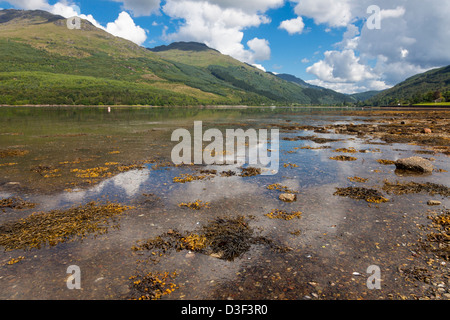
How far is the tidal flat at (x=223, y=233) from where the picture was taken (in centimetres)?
746

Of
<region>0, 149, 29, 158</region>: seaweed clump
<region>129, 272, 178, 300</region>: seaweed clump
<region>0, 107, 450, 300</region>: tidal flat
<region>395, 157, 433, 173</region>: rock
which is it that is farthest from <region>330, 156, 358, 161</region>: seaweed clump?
<region>0, 149, 29, 158</region>: seaweed clump

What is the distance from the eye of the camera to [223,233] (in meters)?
10.6

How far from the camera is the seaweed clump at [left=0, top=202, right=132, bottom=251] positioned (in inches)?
386

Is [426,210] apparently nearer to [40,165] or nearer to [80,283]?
[80,283]

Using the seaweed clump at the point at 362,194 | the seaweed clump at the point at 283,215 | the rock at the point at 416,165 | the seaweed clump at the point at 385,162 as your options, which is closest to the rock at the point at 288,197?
the seaweed clump at the point at 283,215

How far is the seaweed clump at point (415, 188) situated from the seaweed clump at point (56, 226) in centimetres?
1768

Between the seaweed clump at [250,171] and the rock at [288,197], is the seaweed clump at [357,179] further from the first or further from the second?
the seaweed clump at [250,171]

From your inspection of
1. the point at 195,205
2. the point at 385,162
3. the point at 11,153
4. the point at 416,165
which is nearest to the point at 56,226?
the point at 195,205

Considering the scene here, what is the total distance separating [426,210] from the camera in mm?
12914

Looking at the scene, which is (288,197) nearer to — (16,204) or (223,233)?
(223,233)

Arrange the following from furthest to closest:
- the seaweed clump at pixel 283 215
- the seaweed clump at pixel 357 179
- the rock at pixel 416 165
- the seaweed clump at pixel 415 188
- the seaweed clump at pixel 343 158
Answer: the seaweed clump at pixel 343 158, the rock at pixel 416 165, the seaweed clump at pixel 357 179, the seaweed clump at pixel 415 188, the seaweed clump at pixel 283 215

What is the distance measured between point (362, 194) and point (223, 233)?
1029 cm
